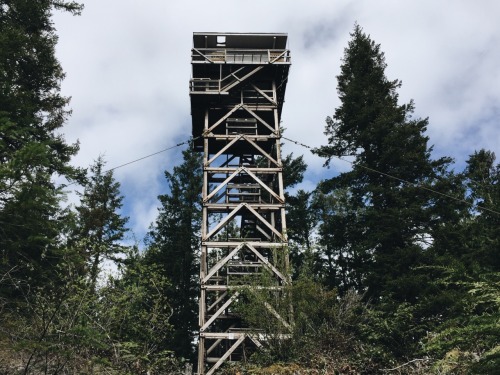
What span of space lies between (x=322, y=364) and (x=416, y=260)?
6.60 m

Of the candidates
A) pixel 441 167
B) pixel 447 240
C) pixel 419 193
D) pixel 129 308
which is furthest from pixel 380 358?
pixel 441 167

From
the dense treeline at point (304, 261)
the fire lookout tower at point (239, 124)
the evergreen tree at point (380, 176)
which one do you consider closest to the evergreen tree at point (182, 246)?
the dense treeline at point (304, 261)

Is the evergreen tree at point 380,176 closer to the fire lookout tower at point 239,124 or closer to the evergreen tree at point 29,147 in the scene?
the fire lookout tower at point 239,124

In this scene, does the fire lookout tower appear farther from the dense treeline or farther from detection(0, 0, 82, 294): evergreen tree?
detection(0, 0, 82, 294): evergreen tree

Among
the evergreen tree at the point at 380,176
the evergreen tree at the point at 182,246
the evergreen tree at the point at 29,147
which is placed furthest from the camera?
the evergreen tree at the point at 182,246

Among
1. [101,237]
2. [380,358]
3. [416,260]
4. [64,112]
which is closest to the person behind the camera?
[380,358]

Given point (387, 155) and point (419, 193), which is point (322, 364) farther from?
point (387, 155)

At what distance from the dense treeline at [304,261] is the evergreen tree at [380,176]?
6 cm

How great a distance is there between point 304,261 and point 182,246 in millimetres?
12956

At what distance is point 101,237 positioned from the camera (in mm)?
26422

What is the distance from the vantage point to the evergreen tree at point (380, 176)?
1421 cm

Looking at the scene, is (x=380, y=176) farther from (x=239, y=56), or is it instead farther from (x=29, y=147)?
(x=29, y=147)

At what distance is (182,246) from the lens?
2544cm

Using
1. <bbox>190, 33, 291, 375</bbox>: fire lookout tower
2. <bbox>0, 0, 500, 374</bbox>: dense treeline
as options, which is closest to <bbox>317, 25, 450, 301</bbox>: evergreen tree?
<bbox>0, 0, 500, 374</bbox>: dense treeline
